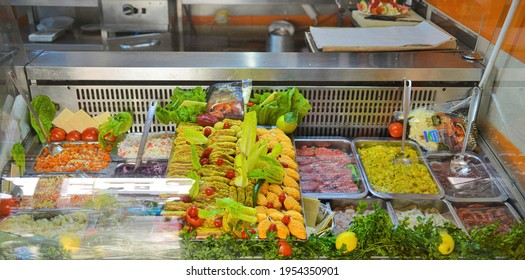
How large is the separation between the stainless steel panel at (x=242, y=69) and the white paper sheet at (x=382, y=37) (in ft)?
1.35

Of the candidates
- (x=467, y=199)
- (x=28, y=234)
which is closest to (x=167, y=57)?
(x=28, y=234)

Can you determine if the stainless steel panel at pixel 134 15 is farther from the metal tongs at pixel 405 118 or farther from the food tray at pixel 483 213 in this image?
the food tray at pixel 483 213

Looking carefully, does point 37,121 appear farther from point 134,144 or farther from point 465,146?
point 465,146

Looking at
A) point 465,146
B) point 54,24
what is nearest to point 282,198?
point 465,146

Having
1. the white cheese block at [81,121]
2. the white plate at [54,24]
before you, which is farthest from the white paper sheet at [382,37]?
the white plate at [54,24]

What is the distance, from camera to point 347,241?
1868 mm

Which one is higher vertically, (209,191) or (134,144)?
(209,191)

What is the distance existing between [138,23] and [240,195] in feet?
11.8

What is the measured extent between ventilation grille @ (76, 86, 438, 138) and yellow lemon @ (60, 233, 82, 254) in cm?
109

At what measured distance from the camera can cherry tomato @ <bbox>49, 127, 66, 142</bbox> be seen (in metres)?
Answer: 2.68

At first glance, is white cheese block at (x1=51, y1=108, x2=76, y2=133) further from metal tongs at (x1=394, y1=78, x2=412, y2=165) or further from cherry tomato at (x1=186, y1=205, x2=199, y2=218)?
metal tongs at (x1=394, y1=78, x2=412, y2=165)

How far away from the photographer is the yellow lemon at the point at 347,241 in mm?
1863
